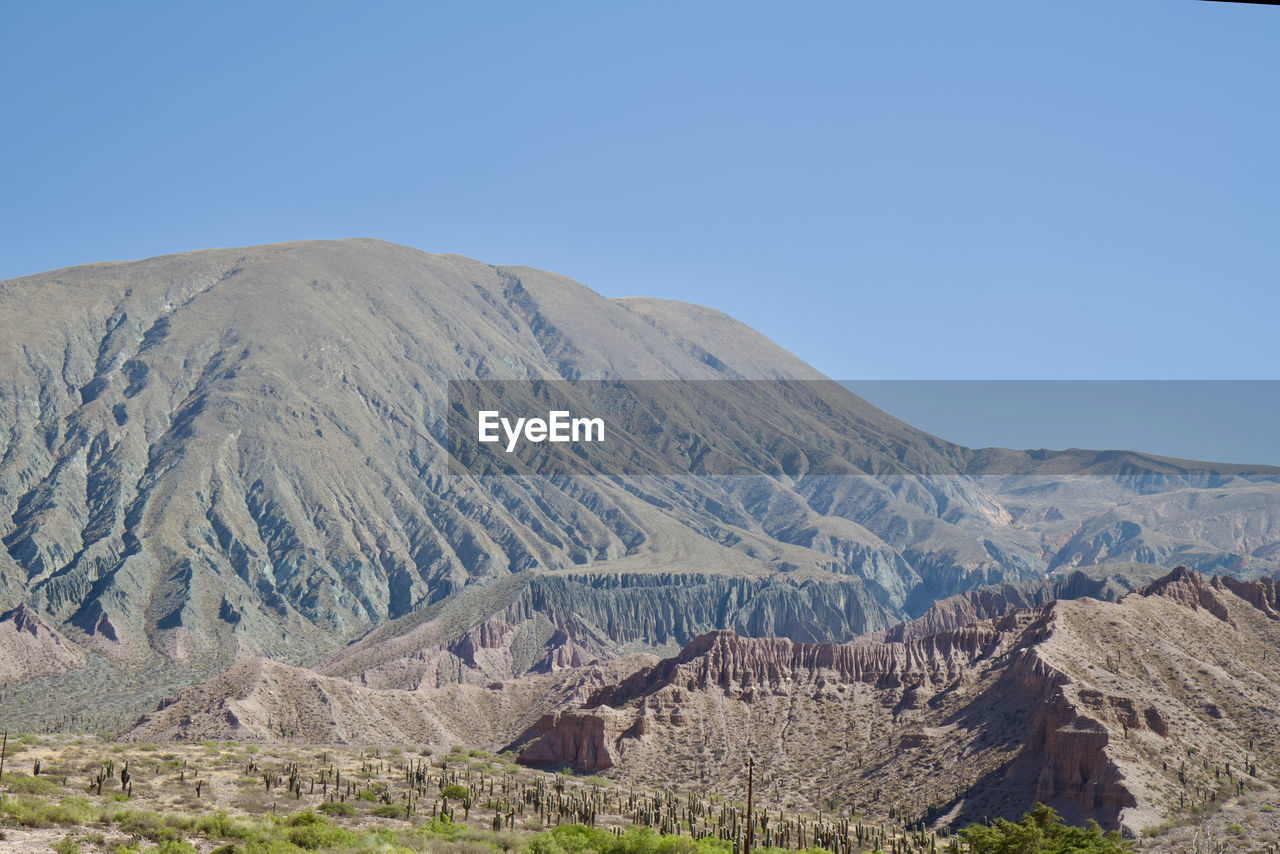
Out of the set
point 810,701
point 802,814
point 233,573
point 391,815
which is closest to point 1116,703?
point 802,814

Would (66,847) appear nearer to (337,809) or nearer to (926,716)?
(337,809)

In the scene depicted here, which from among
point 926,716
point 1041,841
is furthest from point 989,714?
point 1041,841

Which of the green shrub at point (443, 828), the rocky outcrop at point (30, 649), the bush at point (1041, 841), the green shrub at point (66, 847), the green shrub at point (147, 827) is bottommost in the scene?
the rocky outcrop at point (30, 649)

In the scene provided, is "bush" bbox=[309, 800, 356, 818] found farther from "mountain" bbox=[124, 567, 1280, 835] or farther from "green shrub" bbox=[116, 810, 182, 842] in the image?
"mountain" bbox=[124, 567, 1280, 835]

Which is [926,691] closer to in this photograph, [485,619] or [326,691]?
[326,691]

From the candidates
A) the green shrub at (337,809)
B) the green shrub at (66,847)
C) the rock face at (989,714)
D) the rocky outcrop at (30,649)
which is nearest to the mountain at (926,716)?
the rock face at (989,714)

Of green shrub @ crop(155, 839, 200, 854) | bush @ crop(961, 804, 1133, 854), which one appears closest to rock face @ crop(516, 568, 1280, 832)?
bush @ crop(961, 804, 1133, 854)

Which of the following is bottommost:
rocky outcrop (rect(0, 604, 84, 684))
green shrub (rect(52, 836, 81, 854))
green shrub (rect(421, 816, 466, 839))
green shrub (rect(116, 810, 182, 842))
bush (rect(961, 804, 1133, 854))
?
rocky outcrop (rect(0, 604, 84, 684))

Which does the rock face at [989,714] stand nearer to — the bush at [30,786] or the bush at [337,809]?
the bush at [337,809]
